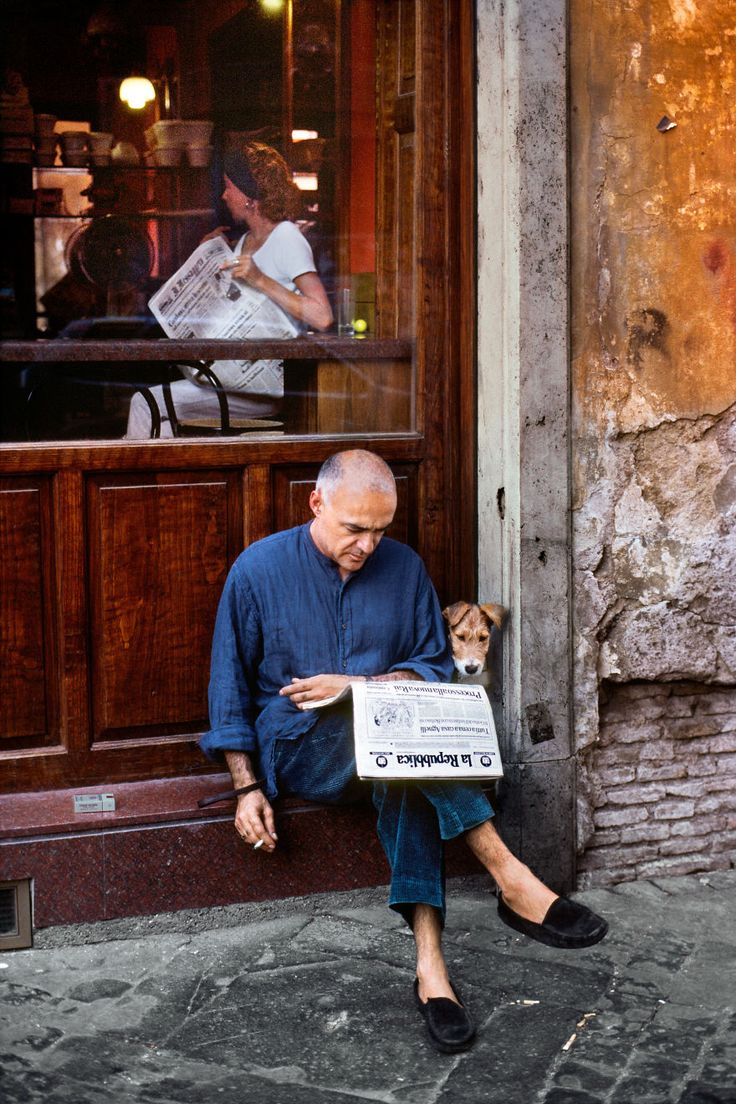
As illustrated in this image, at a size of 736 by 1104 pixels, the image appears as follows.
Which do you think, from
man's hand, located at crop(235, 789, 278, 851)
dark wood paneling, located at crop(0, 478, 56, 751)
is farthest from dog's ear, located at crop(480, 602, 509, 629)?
dark wood paneling, located at crop(0, 478, 56, 751)

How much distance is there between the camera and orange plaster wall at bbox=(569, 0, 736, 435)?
13.5 feet

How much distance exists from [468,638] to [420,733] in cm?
55

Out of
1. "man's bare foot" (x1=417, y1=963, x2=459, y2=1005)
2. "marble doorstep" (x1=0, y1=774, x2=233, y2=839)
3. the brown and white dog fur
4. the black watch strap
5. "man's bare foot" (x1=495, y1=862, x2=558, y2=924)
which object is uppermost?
the brown and white dog fur

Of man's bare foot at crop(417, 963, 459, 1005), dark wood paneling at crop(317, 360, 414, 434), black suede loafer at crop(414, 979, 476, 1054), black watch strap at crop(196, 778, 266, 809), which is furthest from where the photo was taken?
dark wood paneling at crop(317, 360, 414, 434)

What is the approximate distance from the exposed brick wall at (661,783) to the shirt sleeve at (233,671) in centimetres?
115

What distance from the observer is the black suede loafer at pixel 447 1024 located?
3.34 m

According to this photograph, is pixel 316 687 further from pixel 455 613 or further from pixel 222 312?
pixel 222 312

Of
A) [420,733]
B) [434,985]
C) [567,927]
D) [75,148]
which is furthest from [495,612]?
[75,148]

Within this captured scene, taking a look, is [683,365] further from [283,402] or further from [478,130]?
[283,402]

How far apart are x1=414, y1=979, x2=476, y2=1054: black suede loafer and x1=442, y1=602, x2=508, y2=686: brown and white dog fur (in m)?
1.01

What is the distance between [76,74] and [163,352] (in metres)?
0.83

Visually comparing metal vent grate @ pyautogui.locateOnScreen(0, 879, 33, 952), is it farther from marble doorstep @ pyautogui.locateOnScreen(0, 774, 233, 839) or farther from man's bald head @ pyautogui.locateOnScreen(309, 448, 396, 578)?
man's bald head @ pyautogui.locateOnScreen(309, 448, 396, 578)

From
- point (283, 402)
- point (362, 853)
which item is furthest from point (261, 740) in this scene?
point (283, 402)

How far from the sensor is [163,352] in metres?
4.21
